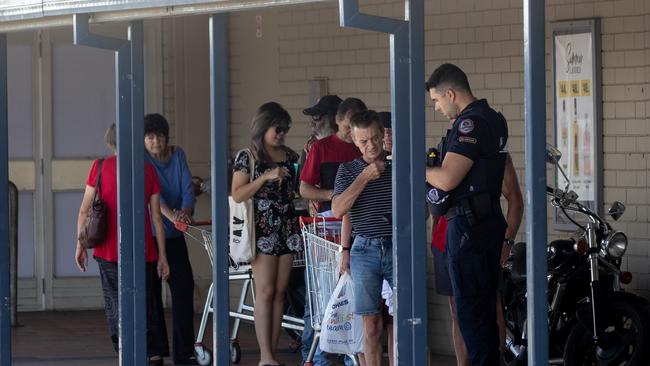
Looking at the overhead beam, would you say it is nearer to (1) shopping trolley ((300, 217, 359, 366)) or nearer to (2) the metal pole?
(1) shopping trolley ((300, 217, 359, 366))

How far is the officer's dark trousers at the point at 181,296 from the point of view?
379 inches

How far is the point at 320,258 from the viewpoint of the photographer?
26.8ft

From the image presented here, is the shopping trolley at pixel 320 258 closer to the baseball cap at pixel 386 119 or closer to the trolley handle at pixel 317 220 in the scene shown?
the trolley handle at pixel 317 220

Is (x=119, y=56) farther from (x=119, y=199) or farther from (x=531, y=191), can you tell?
(x=531, y=191)

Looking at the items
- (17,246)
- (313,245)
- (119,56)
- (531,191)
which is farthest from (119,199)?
(17,246)

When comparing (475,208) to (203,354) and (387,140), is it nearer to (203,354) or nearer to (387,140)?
(387,140)

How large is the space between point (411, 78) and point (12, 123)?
25.2 feet

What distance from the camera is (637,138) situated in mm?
8773

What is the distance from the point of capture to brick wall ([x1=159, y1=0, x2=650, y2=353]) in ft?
28.8

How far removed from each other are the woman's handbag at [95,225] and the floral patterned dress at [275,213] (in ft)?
3.31

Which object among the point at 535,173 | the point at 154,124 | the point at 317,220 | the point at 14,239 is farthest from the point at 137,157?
the point at 14,239

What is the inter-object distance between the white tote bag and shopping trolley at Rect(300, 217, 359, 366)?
55 cm

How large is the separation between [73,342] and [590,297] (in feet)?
16.1

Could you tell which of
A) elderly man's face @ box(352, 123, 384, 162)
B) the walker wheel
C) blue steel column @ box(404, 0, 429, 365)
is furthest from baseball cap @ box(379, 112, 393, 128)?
the walker wheel
